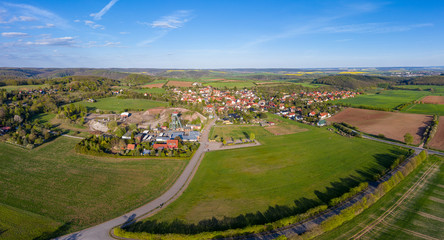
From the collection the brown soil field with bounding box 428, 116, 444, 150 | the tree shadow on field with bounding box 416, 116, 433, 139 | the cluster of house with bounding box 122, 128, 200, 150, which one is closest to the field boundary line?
the brown soil field with bounding box 428, 116, 444, 150

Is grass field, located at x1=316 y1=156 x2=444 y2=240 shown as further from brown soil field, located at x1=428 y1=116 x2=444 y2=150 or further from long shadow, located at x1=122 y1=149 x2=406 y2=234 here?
brown soil field, located at x1=428 y1=116 x2=444 y2=150

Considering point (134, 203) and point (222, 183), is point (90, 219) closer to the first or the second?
point (134, 203)

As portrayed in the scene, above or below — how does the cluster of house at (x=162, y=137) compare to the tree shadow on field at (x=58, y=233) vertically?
above

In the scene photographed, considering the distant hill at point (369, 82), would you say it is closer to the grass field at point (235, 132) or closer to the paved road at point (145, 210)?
the grass field at point (235, 132)

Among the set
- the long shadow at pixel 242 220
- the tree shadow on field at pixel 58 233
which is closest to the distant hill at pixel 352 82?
the long shadow at pixel 242 220

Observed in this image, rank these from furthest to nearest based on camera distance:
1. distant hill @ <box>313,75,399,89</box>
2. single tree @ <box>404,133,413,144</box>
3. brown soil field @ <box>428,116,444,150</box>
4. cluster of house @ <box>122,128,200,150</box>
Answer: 1. distant hill @ <box>313,75,399,89</box>
2. single tree @ <box>404,133,413,144</box>
3. brown soil field @ <box>428,116,444,150</box>
4. cluster of house @ <box>122,128,200,150</box>
